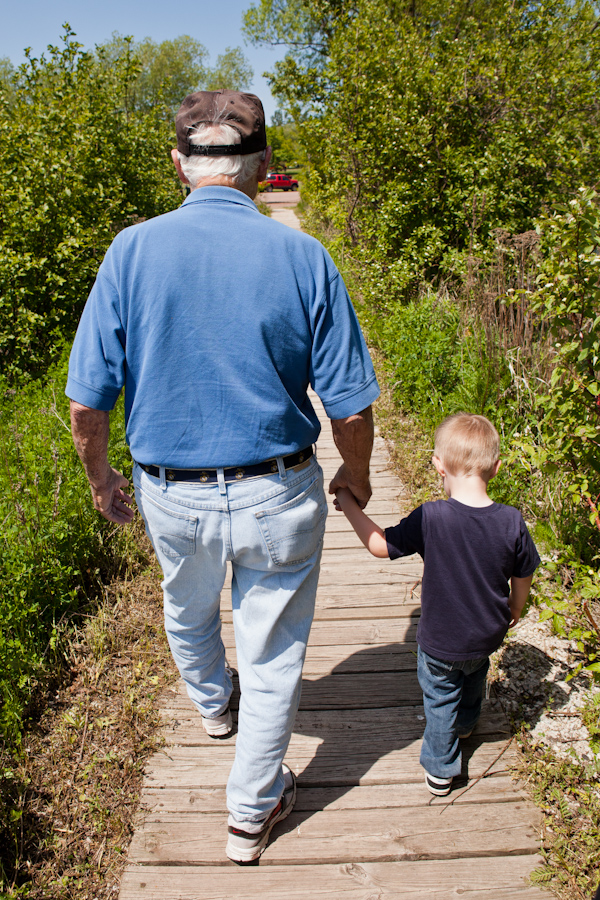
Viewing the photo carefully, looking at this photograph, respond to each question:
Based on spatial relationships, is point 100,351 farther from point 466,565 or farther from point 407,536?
point 466,565

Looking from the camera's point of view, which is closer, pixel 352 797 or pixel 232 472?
pixel 232 472

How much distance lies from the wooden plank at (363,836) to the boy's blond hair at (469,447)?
1209mm

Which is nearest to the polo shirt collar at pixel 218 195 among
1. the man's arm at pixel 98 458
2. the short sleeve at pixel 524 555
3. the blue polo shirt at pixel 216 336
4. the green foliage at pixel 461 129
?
Answer: the blue polo shirt at pixel 216 336

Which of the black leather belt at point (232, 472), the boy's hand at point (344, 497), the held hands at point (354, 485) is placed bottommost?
the boy's hand at point (344, 497)

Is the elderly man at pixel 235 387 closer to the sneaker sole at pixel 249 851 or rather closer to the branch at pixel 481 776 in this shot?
the sneaker sole at pixel 249 851

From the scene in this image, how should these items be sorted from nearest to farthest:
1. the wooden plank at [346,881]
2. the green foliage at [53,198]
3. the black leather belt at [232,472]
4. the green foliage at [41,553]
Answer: the black leather belt at [232,472] → the wooden plank at [346,881] → the green foliage at [41,553] → the green foliage at [53,198]

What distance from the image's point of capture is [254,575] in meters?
1.77

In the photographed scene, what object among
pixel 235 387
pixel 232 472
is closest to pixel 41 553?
pixel 232 472

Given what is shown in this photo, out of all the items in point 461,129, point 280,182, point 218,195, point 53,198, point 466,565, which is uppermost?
point 280,182

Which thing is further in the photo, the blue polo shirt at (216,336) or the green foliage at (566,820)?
the green foliage at (566,820)

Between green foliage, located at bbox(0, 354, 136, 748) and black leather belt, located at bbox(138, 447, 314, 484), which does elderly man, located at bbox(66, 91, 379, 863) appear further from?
green foliage, located at bbox(0, 354, 136, 748)

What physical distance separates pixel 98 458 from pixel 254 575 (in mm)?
597

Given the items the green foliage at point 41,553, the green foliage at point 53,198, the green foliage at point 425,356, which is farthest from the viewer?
the green foliage at point 53,198

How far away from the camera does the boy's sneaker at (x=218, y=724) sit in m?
2.42
